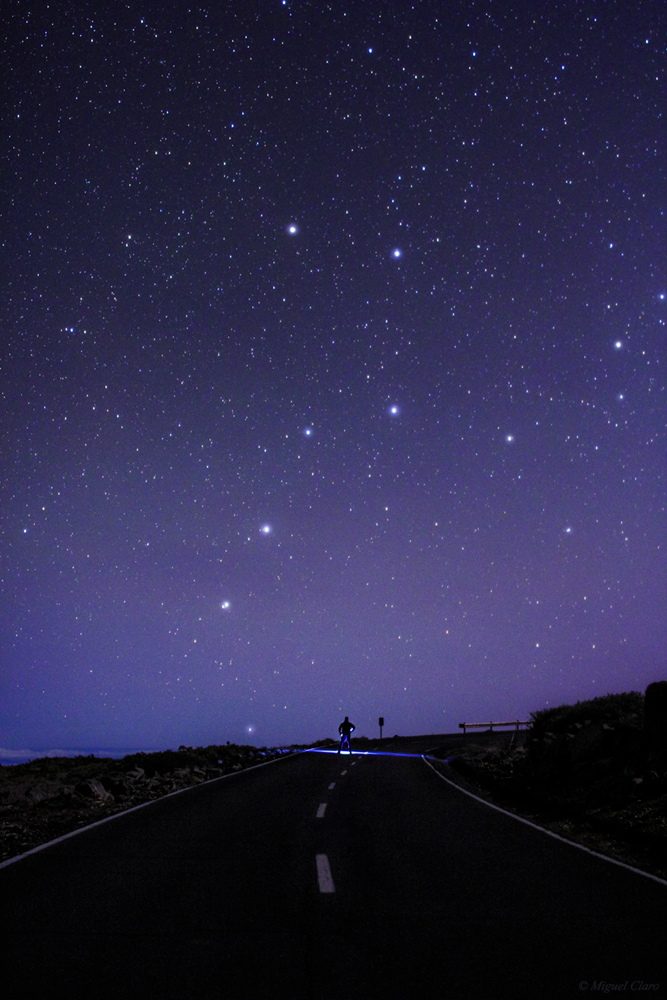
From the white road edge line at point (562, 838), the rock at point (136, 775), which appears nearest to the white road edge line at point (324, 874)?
the white road edge line at point (562, 838)

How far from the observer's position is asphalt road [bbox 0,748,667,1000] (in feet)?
16.1

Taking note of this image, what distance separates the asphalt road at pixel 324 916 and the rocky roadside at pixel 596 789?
57.3 inches

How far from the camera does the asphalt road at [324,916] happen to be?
4910mm

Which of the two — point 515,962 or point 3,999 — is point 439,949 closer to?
point 515,962

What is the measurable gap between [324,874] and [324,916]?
5.85ft

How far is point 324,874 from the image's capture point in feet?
26.7

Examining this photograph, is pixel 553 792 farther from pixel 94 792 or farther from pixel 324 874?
pixel 324 874

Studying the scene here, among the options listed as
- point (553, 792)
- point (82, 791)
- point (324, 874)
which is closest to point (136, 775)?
point (82, 791)

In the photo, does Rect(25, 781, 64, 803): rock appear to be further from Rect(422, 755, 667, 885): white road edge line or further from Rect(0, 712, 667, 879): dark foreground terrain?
Rect(422, 755, 667, 885): white road edge line

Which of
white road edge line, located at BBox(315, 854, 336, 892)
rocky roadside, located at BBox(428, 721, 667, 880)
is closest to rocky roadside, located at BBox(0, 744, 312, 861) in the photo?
white road edge line, located at BBox(315, 854, 336, 892)

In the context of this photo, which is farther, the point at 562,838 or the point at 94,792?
the point at 94,792

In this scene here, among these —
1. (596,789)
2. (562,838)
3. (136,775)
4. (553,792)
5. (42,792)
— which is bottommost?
(562,838)

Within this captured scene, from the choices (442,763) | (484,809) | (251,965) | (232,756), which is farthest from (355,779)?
(251,965)

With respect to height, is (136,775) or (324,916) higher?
(136,775)
